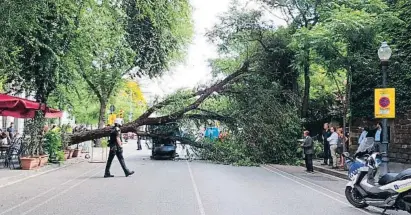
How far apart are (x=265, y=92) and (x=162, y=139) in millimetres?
6356

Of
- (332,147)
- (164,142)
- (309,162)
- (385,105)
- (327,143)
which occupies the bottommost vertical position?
(309,162)

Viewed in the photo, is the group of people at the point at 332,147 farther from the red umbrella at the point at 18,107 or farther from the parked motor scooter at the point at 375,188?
the red umbrella at the point at 18,107

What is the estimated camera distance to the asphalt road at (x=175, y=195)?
389 inches

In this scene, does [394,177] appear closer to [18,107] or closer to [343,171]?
[343,171]

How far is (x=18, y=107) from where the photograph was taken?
60.3 feet

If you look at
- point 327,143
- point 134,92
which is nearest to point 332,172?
point 327,143

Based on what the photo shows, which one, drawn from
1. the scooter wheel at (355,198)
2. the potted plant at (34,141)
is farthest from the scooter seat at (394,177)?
the potted plant at (34,141)

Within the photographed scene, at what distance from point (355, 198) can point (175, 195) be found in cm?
417

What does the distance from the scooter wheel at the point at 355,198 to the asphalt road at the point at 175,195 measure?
0.15 m

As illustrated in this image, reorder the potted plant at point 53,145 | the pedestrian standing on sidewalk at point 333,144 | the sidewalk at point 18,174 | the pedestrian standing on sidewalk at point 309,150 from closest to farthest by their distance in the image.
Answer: the sidewalk at point 18,174 → the pedestrian standing on sidewalk at point 309,150 → the pedestrian standing on sidewalk at point 333,144 → the potted plant at point 53,145

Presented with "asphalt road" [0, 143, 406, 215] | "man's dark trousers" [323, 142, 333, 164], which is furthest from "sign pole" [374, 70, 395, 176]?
"man's dark trousers" [323, 142, 333, 164]

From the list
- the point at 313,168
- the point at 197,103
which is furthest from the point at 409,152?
the point at 197,103

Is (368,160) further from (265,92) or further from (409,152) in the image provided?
(265,92)

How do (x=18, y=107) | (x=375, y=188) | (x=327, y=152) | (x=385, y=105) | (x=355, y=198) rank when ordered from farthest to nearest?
1. (x=327, y=152)
2. (x=18, y=107)
3. (x=385, y=105)
4. (x=355, y=198)
5. (x=375, y=188)
